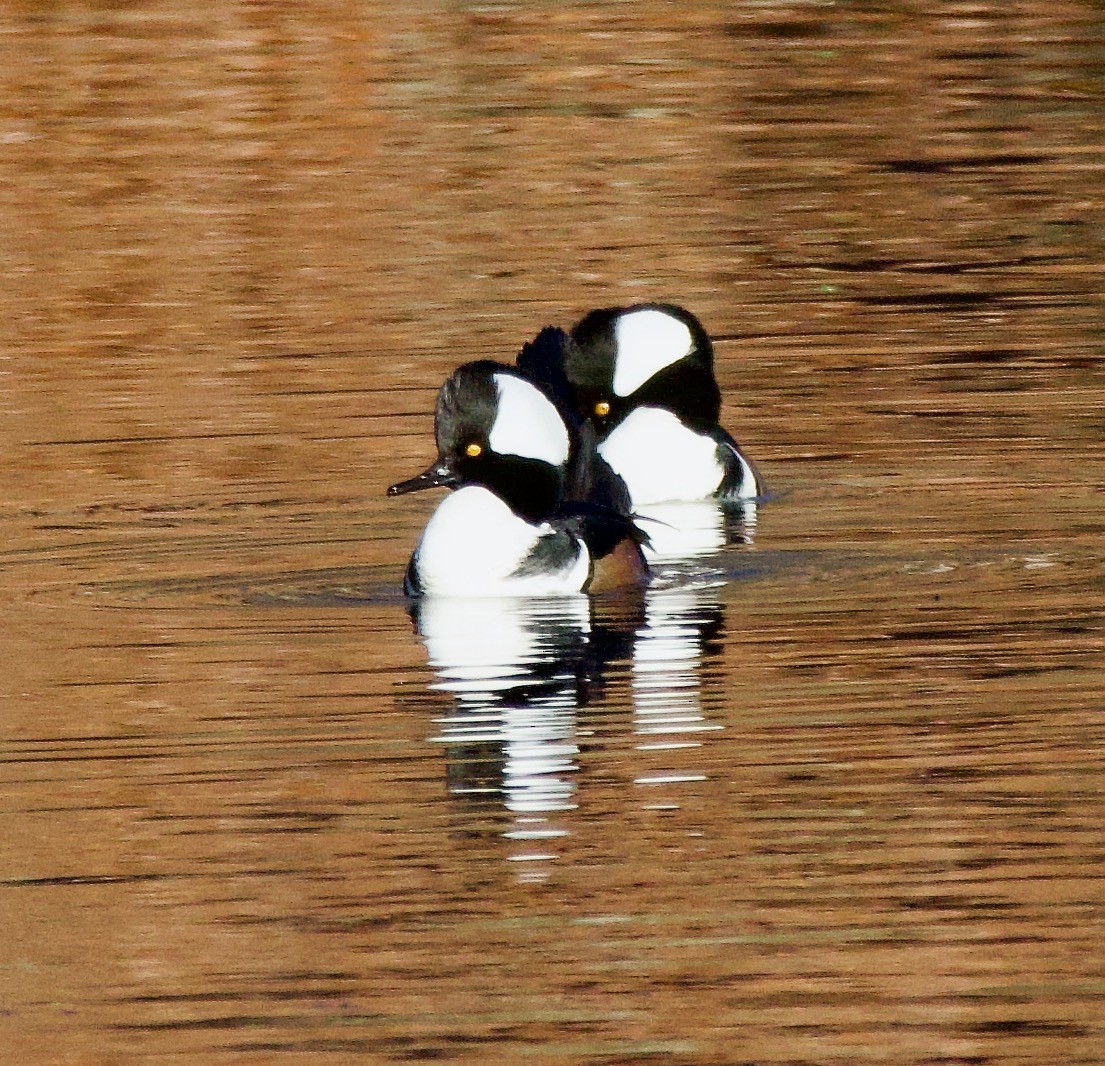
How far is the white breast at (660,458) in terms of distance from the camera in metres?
12.9

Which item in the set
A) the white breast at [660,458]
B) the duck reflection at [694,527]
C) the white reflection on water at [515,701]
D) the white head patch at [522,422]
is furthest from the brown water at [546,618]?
the white head patch at [522,422]

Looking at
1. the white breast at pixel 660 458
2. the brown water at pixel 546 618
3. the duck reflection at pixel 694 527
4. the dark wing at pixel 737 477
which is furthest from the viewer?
the white breast at pixel 660 458

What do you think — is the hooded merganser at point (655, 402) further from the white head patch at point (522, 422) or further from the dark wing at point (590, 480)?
the white head patch at point (522, 422)

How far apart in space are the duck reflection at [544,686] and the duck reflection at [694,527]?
95cm

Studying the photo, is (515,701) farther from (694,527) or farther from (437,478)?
(694,527)

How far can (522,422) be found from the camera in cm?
1049

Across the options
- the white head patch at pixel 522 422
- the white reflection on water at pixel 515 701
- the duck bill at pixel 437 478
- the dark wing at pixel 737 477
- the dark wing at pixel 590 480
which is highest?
the white head patch at pixel 522 422

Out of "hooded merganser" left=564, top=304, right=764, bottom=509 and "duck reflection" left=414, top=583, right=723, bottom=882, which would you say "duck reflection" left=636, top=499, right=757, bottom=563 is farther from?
"duck reflection" left=414, top=583, right=723, bottom=882

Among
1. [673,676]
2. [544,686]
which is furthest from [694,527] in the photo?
[544,686]

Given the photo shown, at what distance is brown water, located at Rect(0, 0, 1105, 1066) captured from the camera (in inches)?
246

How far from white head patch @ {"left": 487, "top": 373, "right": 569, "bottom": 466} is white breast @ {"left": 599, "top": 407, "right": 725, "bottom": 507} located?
2190 mm

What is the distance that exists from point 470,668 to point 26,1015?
10.5ft

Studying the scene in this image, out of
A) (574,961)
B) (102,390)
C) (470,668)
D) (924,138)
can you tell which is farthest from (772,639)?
(924,138)

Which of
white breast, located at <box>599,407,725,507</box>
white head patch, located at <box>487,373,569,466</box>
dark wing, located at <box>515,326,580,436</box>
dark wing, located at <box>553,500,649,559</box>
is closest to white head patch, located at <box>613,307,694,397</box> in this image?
white breast, located at <box>599,407,725,507</box>
